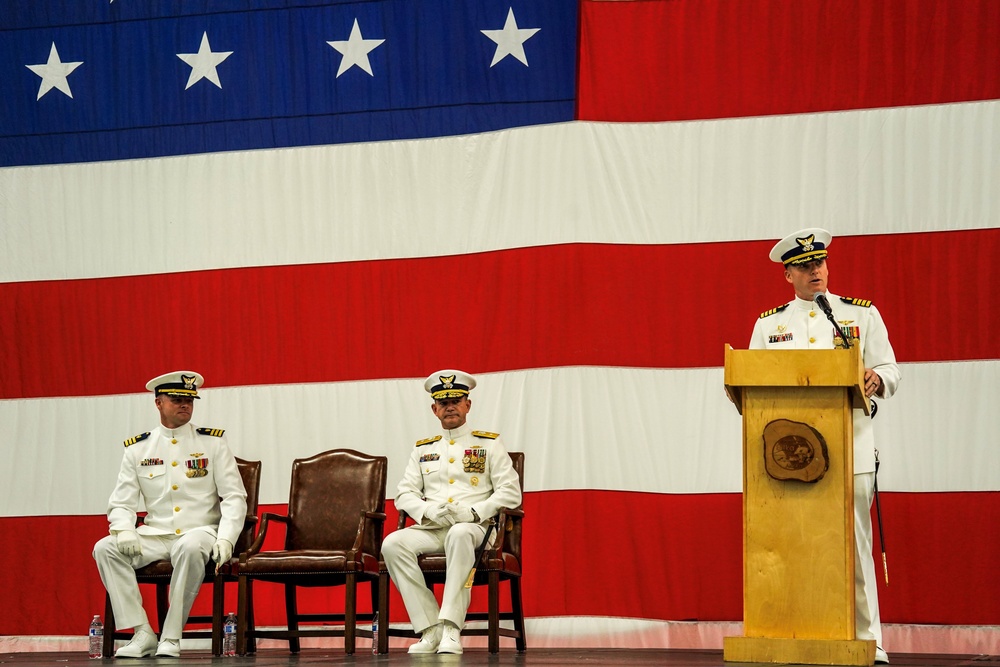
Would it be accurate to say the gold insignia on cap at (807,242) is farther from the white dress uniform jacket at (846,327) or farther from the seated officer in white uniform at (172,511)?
the seated officer in white uniform at (172,511)

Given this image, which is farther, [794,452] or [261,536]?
[261,536]

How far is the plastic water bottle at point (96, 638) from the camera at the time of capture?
5.41m

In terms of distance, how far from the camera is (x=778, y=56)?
563 centimetres

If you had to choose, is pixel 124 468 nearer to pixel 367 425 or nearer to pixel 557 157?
pixel 367 425

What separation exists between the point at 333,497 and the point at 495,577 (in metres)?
0.91

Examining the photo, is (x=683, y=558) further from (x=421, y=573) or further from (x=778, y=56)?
(x=778, y=56)

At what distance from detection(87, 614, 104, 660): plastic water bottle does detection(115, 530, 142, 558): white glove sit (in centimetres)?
48

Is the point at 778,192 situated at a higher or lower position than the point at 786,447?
higher

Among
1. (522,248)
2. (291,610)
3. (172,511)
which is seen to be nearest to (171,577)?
(172,511)

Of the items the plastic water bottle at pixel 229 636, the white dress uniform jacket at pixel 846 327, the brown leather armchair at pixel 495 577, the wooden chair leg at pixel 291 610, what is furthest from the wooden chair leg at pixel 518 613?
the white dress uniform jacket at pixel 846 327

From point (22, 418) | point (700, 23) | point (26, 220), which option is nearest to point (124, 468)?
point (22, 418)

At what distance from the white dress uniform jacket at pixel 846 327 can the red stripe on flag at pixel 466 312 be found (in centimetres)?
109

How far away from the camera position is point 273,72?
618cm

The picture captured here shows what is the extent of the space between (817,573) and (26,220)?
430 cm
